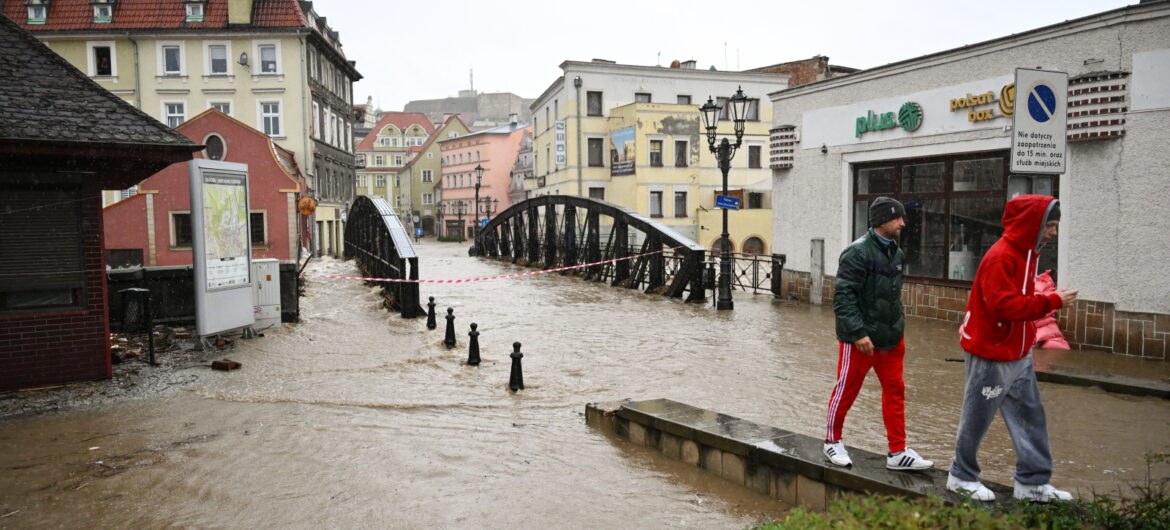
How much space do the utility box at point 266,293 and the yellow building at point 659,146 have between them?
94.1 ft

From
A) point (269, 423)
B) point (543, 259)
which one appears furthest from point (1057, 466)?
point (543, 259)

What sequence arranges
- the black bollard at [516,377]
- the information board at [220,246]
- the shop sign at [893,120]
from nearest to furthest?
the black bollard at [516,377], the information board at [220,246], the shop sign at [893,120]

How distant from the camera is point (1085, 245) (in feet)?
34.2

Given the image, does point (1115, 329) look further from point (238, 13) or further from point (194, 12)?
point (194, 12)

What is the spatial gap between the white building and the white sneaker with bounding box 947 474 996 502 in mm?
3356

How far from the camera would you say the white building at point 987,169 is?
381 inches

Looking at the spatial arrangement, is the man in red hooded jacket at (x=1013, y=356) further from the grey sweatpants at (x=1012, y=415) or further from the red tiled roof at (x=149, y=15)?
the red tiled roof at (x=149, y=15)

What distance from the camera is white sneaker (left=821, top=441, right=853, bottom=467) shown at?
4594 mm

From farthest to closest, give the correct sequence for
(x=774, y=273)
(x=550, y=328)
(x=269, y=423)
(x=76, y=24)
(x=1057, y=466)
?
(x=76, y=24)
(x=774, y=273)
(x=550, y=328)
(x=269, y=423)
(x=1057, y=466)

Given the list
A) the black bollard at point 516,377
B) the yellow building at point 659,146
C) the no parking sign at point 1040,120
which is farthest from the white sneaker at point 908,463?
the yellow building at point 659,146

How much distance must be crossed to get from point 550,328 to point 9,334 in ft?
24.7

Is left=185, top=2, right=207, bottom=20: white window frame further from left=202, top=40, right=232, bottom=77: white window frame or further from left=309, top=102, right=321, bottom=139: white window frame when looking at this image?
left=309, top=102, right=321, bottom=139: white window frame

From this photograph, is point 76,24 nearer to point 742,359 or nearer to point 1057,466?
point 742,359

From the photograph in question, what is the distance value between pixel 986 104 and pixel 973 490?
955 cm
